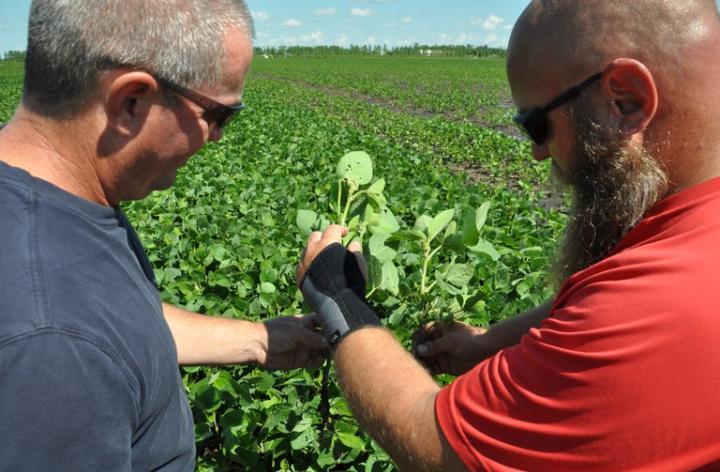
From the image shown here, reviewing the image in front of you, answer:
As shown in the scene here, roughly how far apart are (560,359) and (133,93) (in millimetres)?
949

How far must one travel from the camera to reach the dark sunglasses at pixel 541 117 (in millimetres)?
1328

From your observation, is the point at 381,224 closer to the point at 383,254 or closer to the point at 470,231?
the point at 383,254

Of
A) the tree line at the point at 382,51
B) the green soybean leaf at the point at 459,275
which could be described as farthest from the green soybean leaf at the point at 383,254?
the tree line at the point at 382,51

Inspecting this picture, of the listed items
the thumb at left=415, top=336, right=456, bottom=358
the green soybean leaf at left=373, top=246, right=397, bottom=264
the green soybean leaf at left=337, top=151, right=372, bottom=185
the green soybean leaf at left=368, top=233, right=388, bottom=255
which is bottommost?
the thumb at left=415, top=336, right=456, bottom=358

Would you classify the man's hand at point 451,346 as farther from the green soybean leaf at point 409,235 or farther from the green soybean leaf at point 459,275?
the green soybean leaf at point 409,235

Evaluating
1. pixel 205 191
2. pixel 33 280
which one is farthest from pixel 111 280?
pixel 205 191

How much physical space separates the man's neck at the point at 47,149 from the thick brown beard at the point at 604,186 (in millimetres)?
1008

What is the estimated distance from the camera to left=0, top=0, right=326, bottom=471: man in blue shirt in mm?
1027

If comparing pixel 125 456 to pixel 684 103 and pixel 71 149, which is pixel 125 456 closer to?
pixel 71 149

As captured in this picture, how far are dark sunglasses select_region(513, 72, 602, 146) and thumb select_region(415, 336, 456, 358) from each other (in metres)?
0.68

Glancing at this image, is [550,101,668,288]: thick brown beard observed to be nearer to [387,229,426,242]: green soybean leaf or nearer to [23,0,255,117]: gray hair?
[387,229,426,242]: green soybean leaf

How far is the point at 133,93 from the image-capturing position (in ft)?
4.26

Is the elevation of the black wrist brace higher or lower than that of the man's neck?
lower

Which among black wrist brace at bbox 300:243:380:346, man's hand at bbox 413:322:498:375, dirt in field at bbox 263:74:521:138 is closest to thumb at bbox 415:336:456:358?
man's hand at bbox 413:322:498:375
